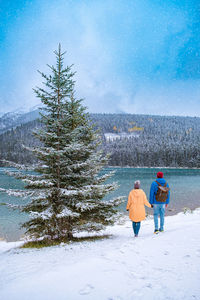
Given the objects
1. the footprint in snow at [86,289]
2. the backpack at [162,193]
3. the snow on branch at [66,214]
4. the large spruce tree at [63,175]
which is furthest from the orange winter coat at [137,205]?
the footprint in snow at [86,289]

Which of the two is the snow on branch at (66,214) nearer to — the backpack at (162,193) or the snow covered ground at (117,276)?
the snow covered ground at (117,276)

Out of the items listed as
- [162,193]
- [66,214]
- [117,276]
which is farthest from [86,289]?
[162,193]

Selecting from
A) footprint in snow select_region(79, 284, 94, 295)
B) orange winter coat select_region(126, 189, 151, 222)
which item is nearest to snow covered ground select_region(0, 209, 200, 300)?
footprint in snow select_region(79, 284, 94, 295)

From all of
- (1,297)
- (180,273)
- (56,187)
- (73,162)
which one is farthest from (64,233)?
(180,273)

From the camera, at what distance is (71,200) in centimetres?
728

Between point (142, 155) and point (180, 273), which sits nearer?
point (180, 273)

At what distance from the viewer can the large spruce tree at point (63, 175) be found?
7.03 metres

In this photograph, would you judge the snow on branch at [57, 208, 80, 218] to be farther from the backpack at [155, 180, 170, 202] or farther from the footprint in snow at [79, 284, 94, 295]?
the footprint in snow at [79, 284, 94, 295]

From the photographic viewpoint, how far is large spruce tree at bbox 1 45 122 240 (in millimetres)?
7027

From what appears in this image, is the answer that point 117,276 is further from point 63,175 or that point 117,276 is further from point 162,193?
point 63,175

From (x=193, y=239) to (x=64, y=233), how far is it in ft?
15.8

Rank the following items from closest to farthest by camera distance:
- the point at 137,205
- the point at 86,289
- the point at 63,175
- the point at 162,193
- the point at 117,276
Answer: the point at 86,289
the point at 117,276
the point at 162,193
the point at 137,205
the point at 63,175

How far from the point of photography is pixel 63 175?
738 cm

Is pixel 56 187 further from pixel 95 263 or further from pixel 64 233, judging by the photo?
pixel 95 263
